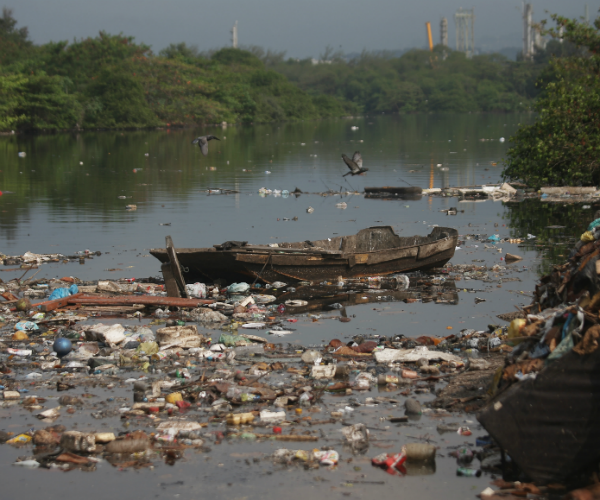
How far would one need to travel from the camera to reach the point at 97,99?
61.4 meters

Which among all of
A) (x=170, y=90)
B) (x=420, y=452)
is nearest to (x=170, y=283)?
(x=420, y=452)

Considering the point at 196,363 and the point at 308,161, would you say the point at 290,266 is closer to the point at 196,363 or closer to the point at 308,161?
the point at 196,363

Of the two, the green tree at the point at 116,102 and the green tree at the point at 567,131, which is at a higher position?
the green tree at the point at 116,102

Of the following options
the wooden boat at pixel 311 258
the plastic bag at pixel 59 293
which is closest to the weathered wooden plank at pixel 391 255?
the wooden boat at pixel 311 258

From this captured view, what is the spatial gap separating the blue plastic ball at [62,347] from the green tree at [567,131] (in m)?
16.4

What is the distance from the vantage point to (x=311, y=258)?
11.2 metres

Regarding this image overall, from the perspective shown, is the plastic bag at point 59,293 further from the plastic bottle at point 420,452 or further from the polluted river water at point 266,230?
the plastic bottle at point 420,452

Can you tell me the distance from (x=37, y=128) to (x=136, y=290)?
49.5m

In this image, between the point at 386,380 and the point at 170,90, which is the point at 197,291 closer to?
A: the point at 386,380

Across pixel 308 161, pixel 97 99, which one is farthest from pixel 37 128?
pixel 308 161

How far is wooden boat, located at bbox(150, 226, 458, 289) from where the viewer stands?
10.7m

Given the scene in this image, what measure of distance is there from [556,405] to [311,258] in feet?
22.4

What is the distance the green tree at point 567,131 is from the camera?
66.5ft

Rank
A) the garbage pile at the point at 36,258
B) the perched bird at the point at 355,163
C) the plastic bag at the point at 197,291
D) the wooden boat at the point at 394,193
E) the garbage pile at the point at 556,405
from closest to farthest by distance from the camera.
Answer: the garbage pile at the point at 556,405 < the plastic bag at the point at 197,291 < the garbage pile at the point at 36,258 < the perched bird at the point at 355,163 < the wooden boat at the point at 394,193
